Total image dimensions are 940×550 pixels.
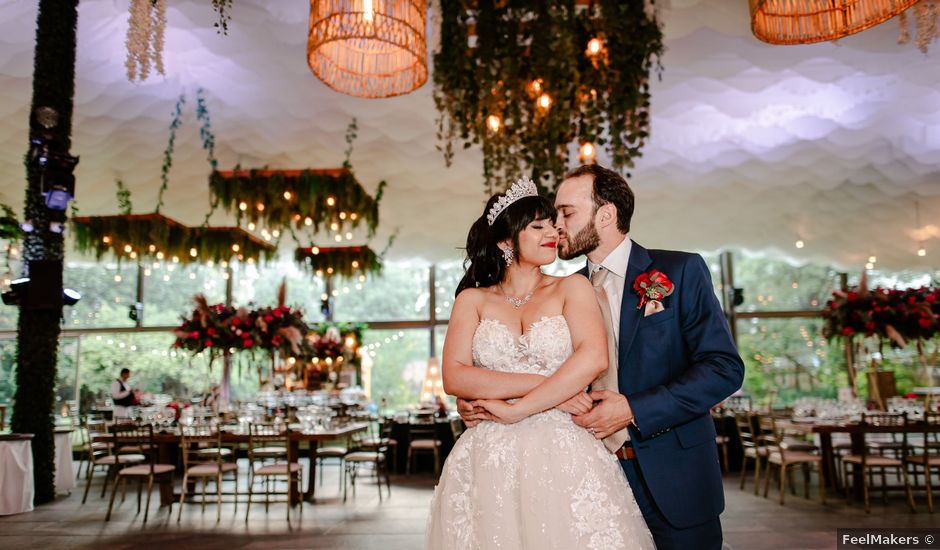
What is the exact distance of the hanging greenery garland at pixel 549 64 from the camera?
5.29 meters

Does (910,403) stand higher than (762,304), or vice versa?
(762,304)

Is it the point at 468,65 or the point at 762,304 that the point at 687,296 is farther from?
the point at 762,304

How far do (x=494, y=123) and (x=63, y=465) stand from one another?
6.73m

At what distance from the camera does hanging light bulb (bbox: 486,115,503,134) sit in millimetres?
6130

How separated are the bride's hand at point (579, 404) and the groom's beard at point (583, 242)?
504 mm

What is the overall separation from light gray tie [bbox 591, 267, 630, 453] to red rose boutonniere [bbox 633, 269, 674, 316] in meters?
0.17

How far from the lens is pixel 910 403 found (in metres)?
7.82

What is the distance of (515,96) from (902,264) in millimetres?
10903

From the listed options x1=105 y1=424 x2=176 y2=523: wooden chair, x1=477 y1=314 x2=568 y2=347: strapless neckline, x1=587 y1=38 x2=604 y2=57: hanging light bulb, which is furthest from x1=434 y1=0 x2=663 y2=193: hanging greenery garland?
x1=105 y1=424 x2=176 y2=523: wooden chair

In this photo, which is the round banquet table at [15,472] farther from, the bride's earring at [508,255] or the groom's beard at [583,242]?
the groom's beard at [583,242]

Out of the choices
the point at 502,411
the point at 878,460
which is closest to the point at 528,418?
the point at 502,411

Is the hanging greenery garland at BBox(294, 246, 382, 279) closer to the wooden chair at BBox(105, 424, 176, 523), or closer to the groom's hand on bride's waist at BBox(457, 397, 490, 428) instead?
the wooden chair at BBox(105, 424, 176, 523)

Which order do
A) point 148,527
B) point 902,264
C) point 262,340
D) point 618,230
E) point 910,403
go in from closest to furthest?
point 618,230
point 148,527
point 910,403
point 262,340
point 902,264

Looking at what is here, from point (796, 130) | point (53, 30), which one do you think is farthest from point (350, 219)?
point (796, 130)
